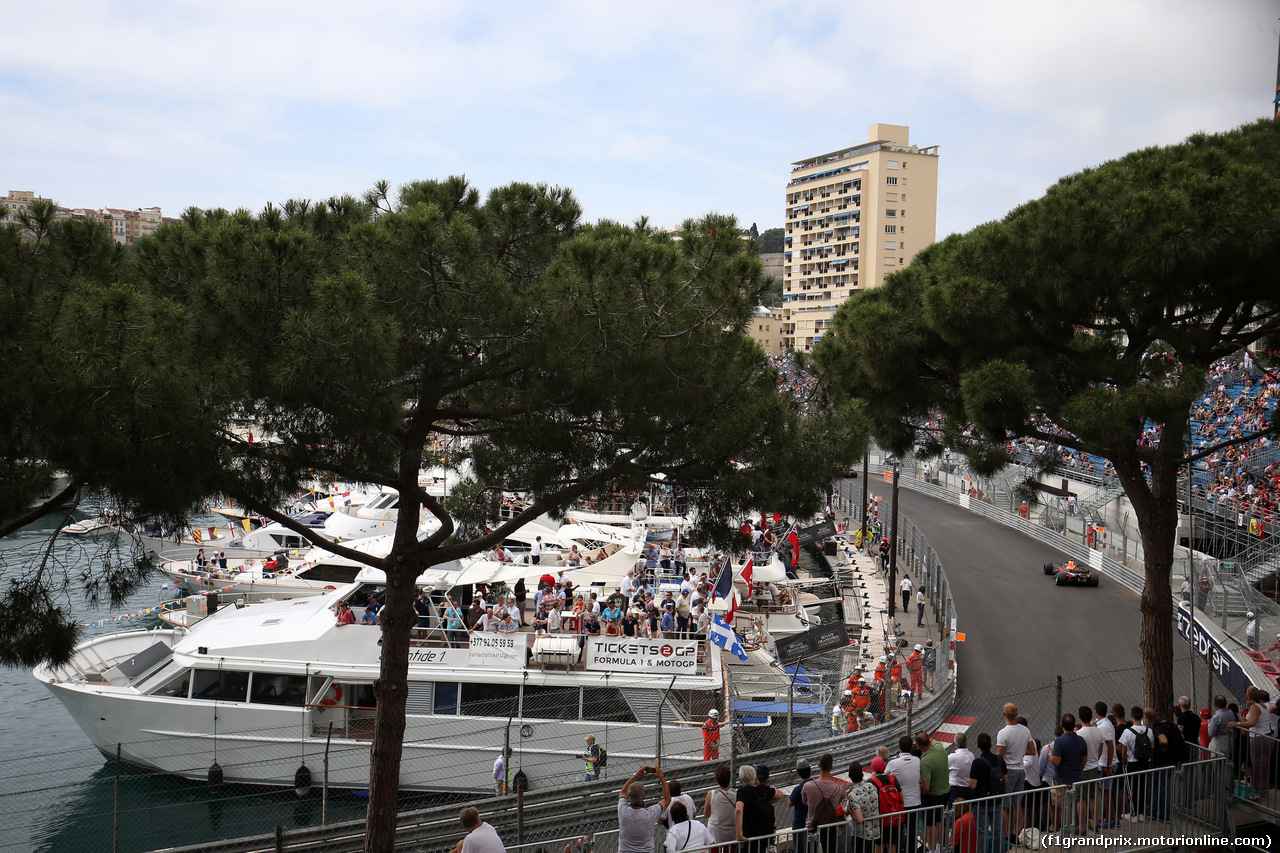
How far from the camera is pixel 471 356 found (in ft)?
32.2

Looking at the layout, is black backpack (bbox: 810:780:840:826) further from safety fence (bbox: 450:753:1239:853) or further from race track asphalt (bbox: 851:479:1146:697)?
race track asphalt (bbox: 851:479:1146:697)

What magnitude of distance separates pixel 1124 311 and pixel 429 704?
12.8 metres

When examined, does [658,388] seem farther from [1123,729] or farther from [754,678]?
[754,678]

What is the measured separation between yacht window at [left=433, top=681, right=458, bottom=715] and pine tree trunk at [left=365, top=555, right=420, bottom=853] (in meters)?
5.99

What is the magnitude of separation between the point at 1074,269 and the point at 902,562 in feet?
76.8

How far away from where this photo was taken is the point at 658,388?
9.71 metres

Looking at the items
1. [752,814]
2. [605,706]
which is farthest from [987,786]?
[605,706]

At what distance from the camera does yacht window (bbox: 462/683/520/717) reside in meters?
16.2

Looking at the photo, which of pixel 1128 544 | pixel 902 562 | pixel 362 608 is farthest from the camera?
pixel 902 562

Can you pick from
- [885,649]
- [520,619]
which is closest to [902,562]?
[885,649]

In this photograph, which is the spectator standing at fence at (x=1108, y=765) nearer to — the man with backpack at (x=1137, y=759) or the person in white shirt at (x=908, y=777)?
the man with backpack at (x=1137, y=759)

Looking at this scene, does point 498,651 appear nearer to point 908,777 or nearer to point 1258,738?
point 908,777

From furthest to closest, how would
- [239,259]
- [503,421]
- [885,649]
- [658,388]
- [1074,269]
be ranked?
1. [885,649]
2. [1074,269]
3. [503,421]
4. [658,388]
5. [239,259]

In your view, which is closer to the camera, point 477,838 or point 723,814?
point 477,838
